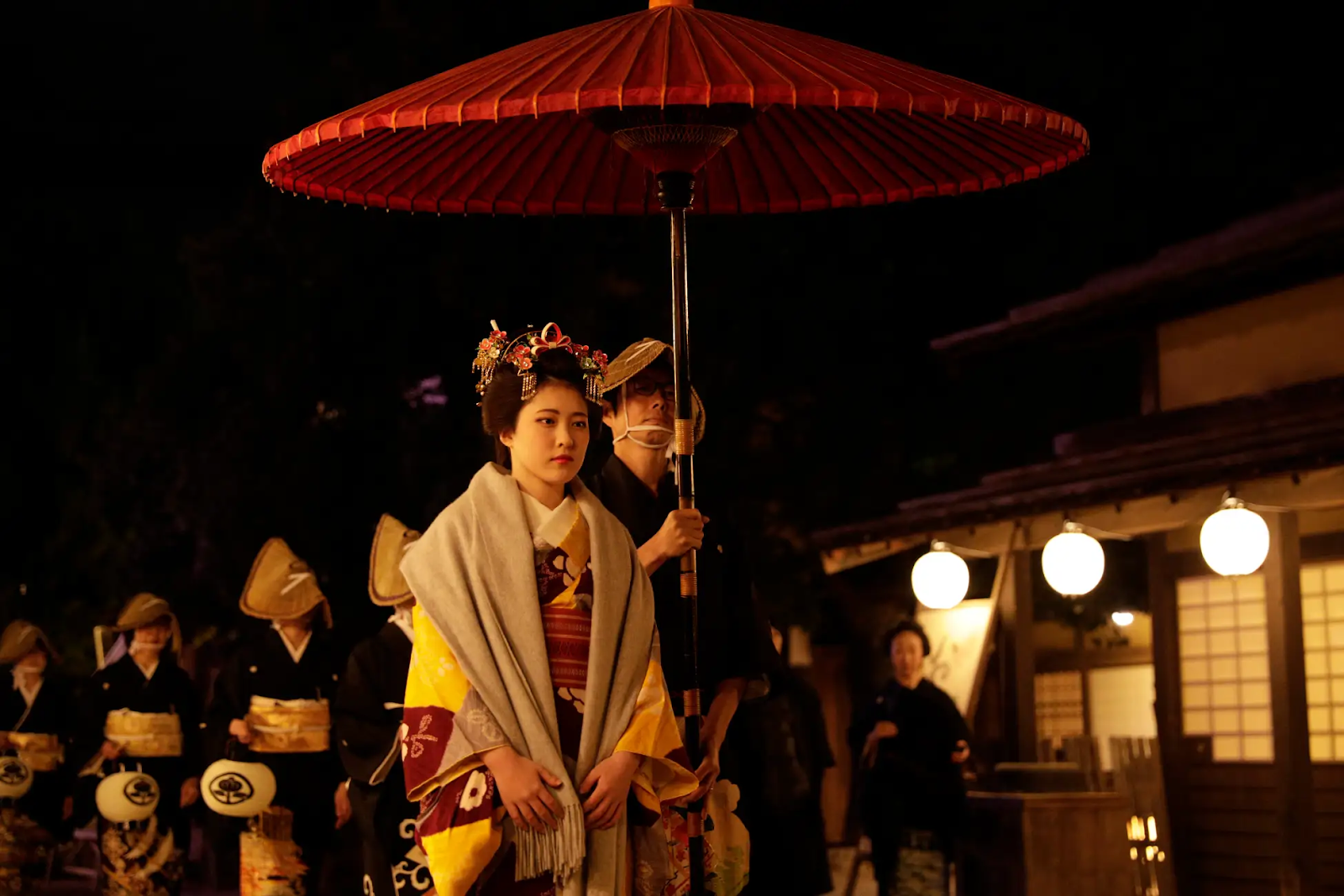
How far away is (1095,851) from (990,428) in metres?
10.5

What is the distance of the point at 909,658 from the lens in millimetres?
10852

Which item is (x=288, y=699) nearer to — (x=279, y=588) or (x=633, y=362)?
(x=279, y=588)

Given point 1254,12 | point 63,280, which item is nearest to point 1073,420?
point 1254,12

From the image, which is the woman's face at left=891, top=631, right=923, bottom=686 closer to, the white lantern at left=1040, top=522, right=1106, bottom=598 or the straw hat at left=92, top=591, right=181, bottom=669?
the white lantern at left=1040, top=522, right=1106, bottom=598

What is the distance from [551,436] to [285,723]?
20.7ft

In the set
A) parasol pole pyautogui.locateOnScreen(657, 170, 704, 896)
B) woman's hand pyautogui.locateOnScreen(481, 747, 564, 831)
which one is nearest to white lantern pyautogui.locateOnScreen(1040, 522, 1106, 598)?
parasol pole pyautogui.locateOnScreen(657, 170, 704, 896)

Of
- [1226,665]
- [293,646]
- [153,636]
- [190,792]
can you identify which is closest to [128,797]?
[190,792]

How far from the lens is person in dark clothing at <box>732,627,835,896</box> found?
6000 mm

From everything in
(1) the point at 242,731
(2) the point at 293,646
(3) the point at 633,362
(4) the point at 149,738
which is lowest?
(4) the point at 149,738

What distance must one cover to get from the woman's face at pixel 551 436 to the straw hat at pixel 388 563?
162 inches

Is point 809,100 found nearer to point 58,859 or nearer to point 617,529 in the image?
point 617,529

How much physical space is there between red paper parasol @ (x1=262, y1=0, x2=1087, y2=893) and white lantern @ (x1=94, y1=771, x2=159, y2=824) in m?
7.57

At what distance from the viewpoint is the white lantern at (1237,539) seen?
34.2 feet

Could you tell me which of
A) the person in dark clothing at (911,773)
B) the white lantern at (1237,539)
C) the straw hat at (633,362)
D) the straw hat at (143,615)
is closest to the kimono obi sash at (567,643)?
the straw hat at (633,362)
